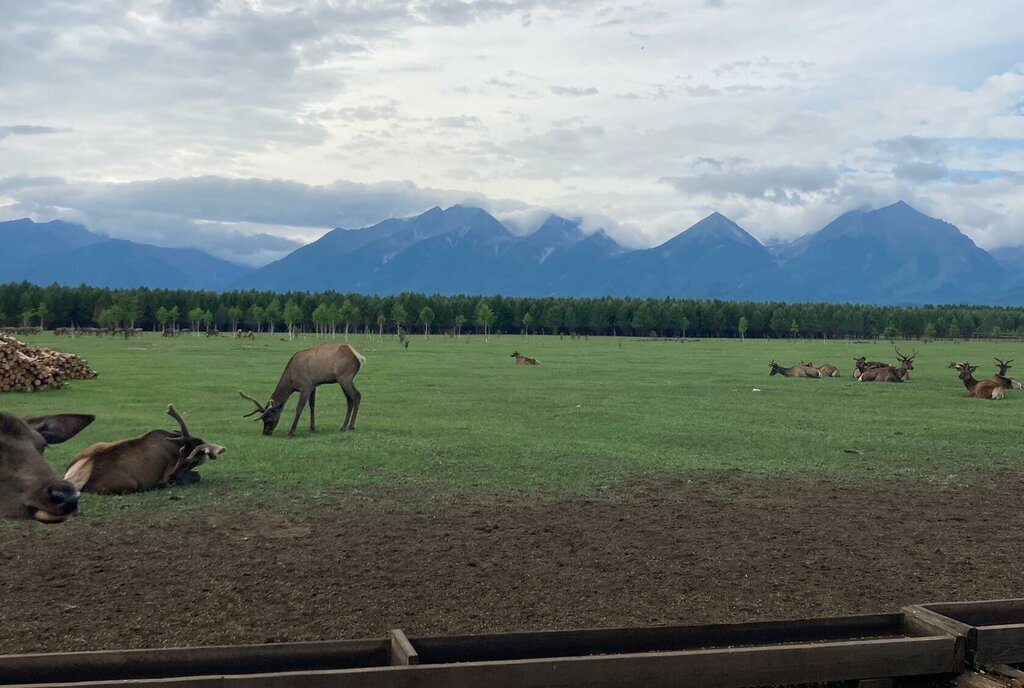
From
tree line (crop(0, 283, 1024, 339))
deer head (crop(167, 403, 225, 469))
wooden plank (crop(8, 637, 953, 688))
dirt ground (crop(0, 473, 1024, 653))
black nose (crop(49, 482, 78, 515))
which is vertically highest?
tree line (crop(0, 283, 1024, 339))

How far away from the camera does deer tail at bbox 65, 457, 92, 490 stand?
44.7ft

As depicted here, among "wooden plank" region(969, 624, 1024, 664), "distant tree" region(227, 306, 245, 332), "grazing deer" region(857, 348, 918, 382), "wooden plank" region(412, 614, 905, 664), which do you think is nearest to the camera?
"wooden plank" region(412, 614, 905, 664)

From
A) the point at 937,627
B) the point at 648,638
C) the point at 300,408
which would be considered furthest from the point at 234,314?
the point at 937,627

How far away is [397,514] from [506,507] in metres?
1.73

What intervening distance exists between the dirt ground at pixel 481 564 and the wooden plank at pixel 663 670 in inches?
94.5

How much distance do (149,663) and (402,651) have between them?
176 cm

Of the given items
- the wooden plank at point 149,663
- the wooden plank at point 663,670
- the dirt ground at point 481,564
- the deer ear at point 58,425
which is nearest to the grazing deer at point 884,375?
the dirt ground at point 481,564

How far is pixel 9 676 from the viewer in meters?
5.68

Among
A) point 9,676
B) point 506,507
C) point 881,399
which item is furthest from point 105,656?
point 881,399

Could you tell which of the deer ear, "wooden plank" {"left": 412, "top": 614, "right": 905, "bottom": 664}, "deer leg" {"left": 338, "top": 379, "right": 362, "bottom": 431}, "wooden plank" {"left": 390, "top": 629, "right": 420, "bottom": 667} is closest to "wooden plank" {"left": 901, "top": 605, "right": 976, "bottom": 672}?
"wooden plank" {"left": 412, "top": 614, "right": 905, "bottom": 664}

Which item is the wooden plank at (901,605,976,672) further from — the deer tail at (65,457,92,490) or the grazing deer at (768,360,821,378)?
the grazing deer at (768,360,821,378)

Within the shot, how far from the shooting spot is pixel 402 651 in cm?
579

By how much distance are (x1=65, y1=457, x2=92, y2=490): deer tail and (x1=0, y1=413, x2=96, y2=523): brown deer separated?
8.04m

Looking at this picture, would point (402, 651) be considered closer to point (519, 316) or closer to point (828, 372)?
point (828, 372)
